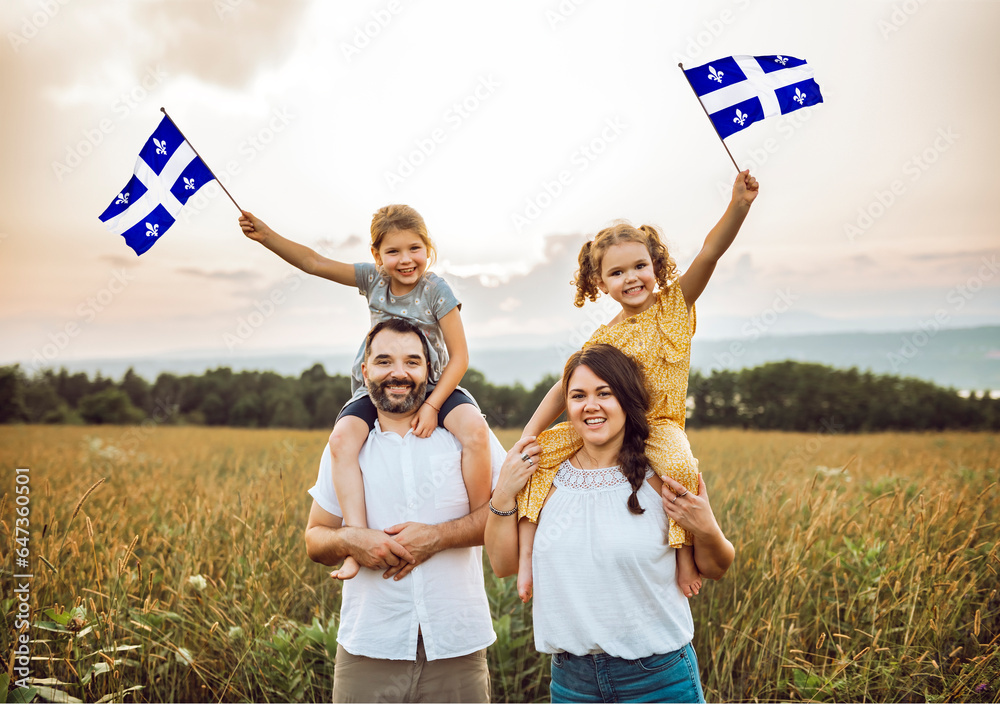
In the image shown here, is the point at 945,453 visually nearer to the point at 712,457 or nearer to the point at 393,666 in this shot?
the point at 712,457

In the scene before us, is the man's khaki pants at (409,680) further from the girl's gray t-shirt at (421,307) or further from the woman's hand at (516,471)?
the girl's gray t-shirt at (421,307)

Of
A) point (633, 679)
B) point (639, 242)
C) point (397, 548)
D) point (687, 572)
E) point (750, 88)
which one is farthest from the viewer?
point (750, 88)

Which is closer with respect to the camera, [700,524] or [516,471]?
[700,524]

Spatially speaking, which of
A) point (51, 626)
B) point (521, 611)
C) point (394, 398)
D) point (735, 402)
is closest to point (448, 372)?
point (394, 398)

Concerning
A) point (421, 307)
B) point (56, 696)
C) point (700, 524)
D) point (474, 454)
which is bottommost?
point (56, 696)

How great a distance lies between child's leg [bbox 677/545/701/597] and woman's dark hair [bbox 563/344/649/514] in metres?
0.30

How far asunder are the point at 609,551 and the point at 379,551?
1083 mm

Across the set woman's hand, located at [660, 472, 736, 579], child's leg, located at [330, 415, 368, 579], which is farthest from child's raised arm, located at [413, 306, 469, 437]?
woman's hand, located at [660, 472, 736, 579]

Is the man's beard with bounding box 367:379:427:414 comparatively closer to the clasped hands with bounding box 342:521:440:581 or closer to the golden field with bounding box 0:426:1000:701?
the clasped hands with bounding box 342:521:440:581

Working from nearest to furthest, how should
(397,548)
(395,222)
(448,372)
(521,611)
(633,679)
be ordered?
(633,679), (397,548), (448,372), (395,222), (521,611)

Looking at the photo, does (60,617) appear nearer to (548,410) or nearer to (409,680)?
(409,680)

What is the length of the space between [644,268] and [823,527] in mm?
3335

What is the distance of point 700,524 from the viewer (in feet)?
8.95

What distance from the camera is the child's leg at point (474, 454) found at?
131 inches
